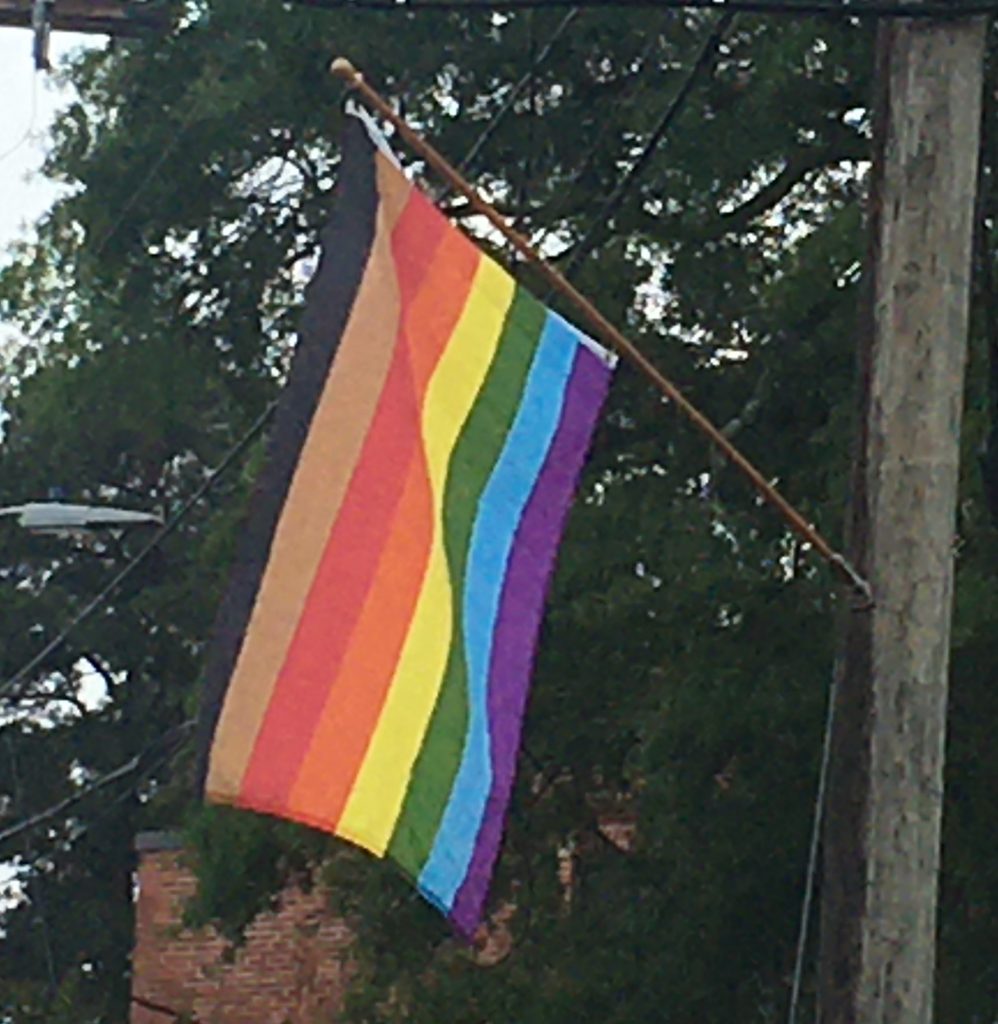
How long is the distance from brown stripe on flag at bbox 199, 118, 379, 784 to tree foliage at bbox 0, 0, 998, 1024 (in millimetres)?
4960


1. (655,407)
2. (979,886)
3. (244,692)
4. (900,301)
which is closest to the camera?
(244,692)

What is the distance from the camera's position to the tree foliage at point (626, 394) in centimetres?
1419

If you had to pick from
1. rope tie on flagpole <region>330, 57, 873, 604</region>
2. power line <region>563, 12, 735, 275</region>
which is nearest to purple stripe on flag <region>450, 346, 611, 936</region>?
rope tie on flagpole <region>330, 57, 873, 604</region>

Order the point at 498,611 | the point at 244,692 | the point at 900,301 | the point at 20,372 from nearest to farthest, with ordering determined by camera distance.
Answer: the point at 244,692 → the point at 498,611 → the point at 900,301 → the point at 20,372

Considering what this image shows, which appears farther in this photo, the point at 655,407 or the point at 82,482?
the point at 82,482

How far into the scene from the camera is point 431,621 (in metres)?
7.47

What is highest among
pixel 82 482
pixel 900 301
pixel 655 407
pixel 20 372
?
pixel 82 482

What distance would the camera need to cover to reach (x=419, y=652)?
7414 mm

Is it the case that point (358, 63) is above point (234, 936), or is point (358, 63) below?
above

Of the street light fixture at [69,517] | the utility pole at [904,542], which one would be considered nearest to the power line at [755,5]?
the utility pole at [904,542]

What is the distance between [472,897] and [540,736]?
778cm

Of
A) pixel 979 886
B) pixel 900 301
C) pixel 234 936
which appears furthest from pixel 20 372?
pixel 900 301

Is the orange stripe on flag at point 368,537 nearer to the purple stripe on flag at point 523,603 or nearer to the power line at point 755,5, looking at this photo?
the purple stripe on flag at point 523,603

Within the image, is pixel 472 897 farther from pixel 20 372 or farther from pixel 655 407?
pixel 20 372
